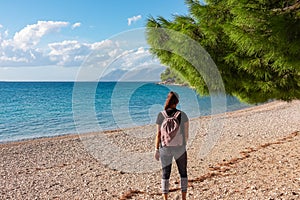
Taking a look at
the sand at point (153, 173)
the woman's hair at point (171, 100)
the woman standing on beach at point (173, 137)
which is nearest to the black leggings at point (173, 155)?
the woman standing on beach at point (173, 137)

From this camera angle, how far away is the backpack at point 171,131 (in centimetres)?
428

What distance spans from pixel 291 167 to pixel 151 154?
5.35 meters

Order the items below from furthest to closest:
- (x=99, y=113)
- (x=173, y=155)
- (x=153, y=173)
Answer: (x=99, y=113) → (x=153, y=173) → (x=173, y=155)

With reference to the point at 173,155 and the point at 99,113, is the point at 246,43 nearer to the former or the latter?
the point at 173,155

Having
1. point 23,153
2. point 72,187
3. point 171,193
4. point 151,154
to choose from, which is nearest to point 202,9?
point 171,193

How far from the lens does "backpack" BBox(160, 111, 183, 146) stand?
4.28 meters

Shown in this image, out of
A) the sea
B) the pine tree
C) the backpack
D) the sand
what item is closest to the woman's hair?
the backpack

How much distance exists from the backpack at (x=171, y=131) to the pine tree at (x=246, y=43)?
117 centimetres

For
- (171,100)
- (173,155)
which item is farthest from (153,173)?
(171,100)

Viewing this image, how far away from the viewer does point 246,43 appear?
3.90 m

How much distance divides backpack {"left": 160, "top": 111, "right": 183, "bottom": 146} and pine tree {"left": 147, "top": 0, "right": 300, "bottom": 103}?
117cm

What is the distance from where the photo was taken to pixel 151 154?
1127 centimetres

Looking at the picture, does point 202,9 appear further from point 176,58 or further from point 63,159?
point 63,159

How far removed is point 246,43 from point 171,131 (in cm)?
147
